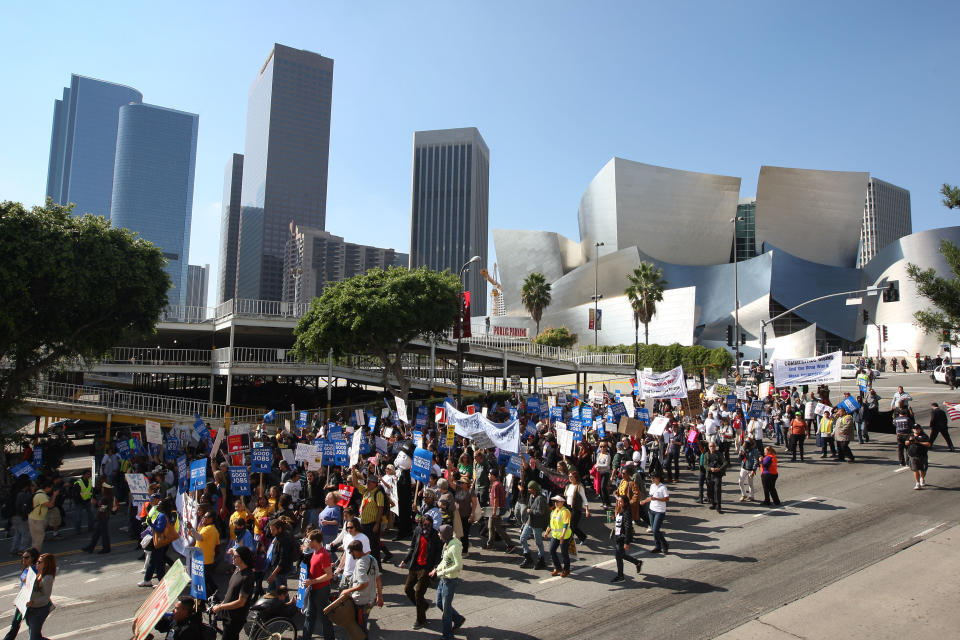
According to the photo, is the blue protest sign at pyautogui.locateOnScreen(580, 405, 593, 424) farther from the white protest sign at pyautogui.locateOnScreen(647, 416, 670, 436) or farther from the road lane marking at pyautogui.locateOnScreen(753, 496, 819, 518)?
the road lane marking at pyautogui.locateOnScreen(753, 496, 819, 518)

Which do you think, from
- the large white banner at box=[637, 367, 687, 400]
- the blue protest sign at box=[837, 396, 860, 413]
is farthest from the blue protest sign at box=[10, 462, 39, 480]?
the blue protest sign at box=[837, 396, 860, 413]

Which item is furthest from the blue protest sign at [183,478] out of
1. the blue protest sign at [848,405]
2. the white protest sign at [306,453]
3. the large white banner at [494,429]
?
the blue protest sign at [848,405]

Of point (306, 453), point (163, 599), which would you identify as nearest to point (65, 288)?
point (306, 453)

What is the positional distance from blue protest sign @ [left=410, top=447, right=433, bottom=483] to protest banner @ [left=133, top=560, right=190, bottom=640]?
524cm

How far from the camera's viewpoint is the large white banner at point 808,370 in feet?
62.4

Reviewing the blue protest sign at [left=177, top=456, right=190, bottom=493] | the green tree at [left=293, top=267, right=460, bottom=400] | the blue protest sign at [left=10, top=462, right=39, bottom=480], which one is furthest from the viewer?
the green tree at [left=293, top=267, right=460, bottom=400]

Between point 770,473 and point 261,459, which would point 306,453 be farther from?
point 770,473

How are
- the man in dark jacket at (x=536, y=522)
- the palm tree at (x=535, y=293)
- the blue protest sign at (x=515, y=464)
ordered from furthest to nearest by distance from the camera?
the palm tree at (x=535, y=293) < the blue protest sign at (x=515, y=464) < the man in dark jacket at (x=536, y=522)

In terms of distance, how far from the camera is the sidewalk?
7.32 meters

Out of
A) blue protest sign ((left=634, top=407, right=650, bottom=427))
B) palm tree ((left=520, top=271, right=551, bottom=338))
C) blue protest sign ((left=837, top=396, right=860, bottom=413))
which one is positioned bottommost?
blue protest sign ((left=634, top=407, right=650, bottom=427))

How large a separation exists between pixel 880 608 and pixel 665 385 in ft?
46.5

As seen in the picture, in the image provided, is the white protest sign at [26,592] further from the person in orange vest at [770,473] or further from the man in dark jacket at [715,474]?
the person in orange vest at [770,473]

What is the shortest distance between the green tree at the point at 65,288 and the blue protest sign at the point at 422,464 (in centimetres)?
1441

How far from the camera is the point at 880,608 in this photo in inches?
312
